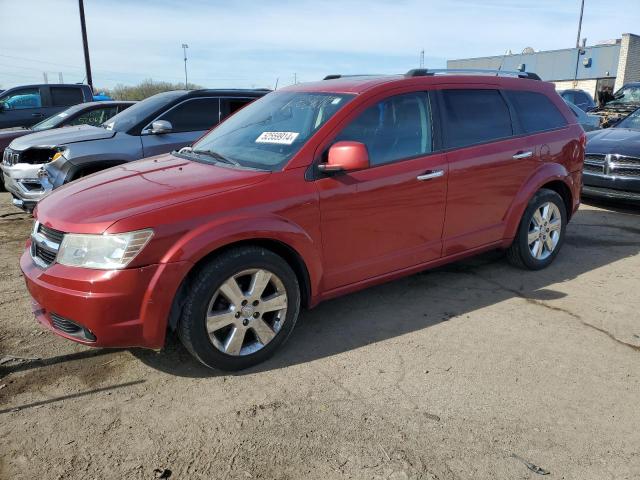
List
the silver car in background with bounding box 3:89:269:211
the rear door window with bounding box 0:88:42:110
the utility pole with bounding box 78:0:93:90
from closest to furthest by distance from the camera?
the silver car in background with bounding box 3:89:269:211 < the rear door window with bounding box 0:88:42:110 < the utility pole with bounding box 78:0:93:90

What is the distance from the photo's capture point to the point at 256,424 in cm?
278

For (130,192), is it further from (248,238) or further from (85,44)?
(85,44)

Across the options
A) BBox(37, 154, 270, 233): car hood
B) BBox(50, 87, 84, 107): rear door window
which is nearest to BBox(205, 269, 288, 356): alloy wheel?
BBox(37, 154, 270, 233): car hood

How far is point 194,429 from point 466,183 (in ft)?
9.12

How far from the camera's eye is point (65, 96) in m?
12.6

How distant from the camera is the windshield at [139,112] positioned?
21.9ft

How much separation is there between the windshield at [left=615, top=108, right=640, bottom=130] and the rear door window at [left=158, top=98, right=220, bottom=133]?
670 cm

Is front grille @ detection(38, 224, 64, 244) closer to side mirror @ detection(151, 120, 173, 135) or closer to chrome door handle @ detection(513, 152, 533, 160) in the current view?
side mirror @ detection(151, 120, 173, 135)

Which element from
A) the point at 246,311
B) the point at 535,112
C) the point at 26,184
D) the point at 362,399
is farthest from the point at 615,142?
the point at 26,184

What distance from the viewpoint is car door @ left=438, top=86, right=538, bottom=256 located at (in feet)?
13.7

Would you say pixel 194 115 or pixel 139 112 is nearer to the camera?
pixel 139 112

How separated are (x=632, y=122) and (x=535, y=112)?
4995 millimetres

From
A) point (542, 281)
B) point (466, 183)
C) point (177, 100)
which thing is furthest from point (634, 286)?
point (177, 100)

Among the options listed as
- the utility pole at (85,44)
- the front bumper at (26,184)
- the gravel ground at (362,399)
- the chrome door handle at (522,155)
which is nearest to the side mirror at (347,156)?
the gravel ground at (362,399)
